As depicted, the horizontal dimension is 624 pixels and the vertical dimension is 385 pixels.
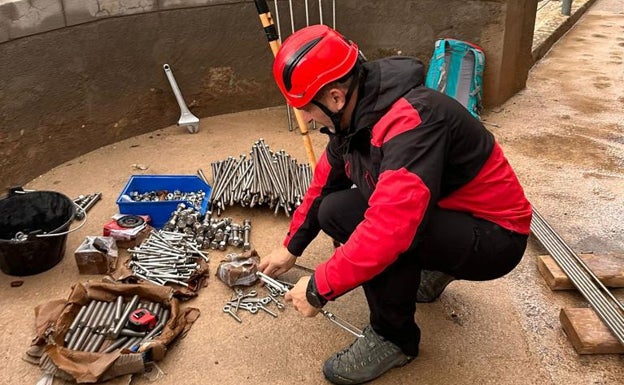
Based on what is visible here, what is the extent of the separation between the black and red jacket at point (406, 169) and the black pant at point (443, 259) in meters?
0.07

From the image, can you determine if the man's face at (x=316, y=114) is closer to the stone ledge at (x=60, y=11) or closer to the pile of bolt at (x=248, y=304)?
the pile of bolt at (x=248, y=304)

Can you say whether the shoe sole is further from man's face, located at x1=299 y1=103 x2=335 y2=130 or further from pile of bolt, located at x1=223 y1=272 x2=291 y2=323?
man's face, located at x1=299 y1=103 x2=335 y2=130

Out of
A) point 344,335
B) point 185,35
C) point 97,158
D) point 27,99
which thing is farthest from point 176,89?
point 344,335

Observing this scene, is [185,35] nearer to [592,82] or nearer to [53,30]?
[53,30]

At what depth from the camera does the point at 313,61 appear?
2.18 m

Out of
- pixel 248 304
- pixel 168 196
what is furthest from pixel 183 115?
pixel 248 304

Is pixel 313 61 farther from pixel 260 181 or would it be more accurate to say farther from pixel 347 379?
pixel 260 181

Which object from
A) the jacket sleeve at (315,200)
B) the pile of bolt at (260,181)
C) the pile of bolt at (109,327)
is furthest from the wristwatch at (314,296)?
the pile of bolt at (260,181)

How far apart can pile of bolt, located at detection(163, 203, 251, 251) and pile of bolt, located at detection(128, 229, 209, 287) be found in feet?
0.23

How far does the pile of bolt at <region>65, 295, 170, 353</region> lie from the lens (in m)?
2.88

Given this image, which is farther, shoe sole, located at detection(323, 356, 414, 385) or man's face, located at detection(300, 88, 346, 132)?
shoe sole, located at detection(323, 356, 414, 385)

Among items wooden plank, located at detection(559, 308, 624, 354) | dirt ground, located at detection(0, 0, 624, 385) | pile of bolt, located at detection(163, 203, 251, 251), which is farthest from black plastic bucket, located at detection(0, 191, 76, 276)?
wooden plank, located at detection(559, 308, 624, 354)

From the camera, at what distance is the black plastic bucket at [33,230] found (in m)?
3.36

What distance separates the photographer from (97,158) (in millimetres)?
5020
